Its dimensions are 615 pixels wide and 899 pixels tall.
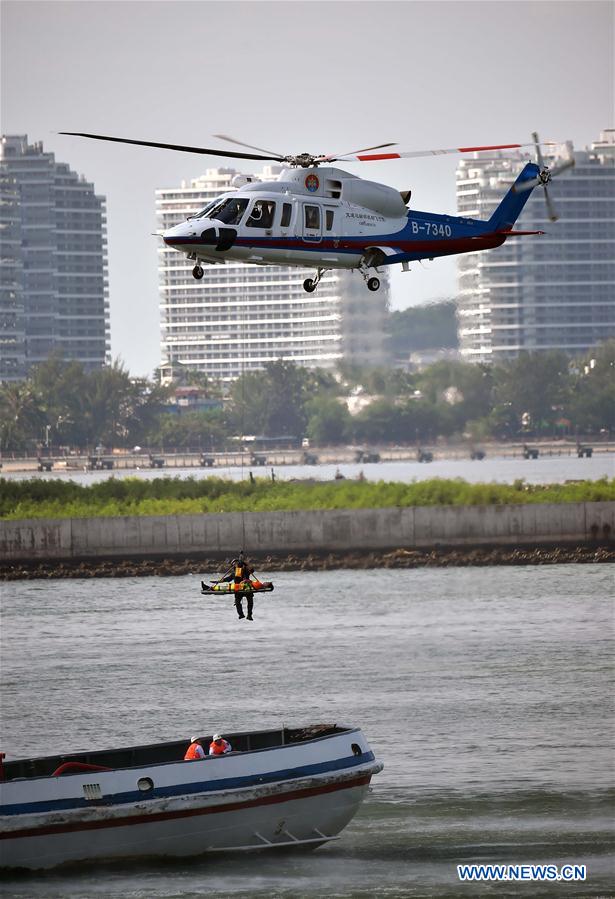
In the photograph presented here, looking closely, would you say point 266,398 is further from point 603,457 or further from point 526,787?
point 526,787

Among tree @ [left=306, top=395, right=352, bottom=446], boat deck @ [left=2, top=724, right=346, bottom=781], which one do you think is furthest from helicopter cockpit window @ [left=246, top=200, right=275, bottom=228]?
tree @ [left=306, top=395, right=352, bottom=446]

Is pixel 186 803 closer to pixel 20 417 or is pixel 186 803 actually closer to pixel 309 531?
pixel 309 531

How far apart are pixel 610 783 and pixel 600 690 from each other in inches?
482

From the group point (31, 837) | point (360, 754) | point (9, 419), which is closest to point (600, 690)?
point (360, 754)

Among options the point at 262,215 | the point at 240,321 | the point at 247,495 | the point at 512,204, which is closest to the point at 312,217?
the point at 262,215

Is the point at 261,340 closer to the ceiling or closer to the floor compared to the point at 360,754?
closer to the ceiling

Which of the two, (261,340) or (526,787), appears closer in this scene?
(526,787)

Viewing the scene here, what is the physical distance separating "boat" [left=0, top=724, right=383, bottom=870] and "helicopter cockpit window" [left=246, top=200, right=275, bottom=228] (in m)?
11.3

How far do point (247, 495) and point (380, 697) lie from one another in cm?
5417

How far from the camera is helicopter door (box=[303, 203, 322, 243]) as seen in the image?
33531 mm

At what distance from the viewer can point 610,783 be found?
45.5m

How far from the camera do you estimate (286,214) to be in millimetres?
33375

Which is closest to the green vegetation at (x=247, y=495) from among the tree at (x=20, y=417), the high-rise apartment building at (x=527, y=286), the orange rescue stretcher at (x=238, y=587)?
the high-rise apartment building at (x=527, y=286)
